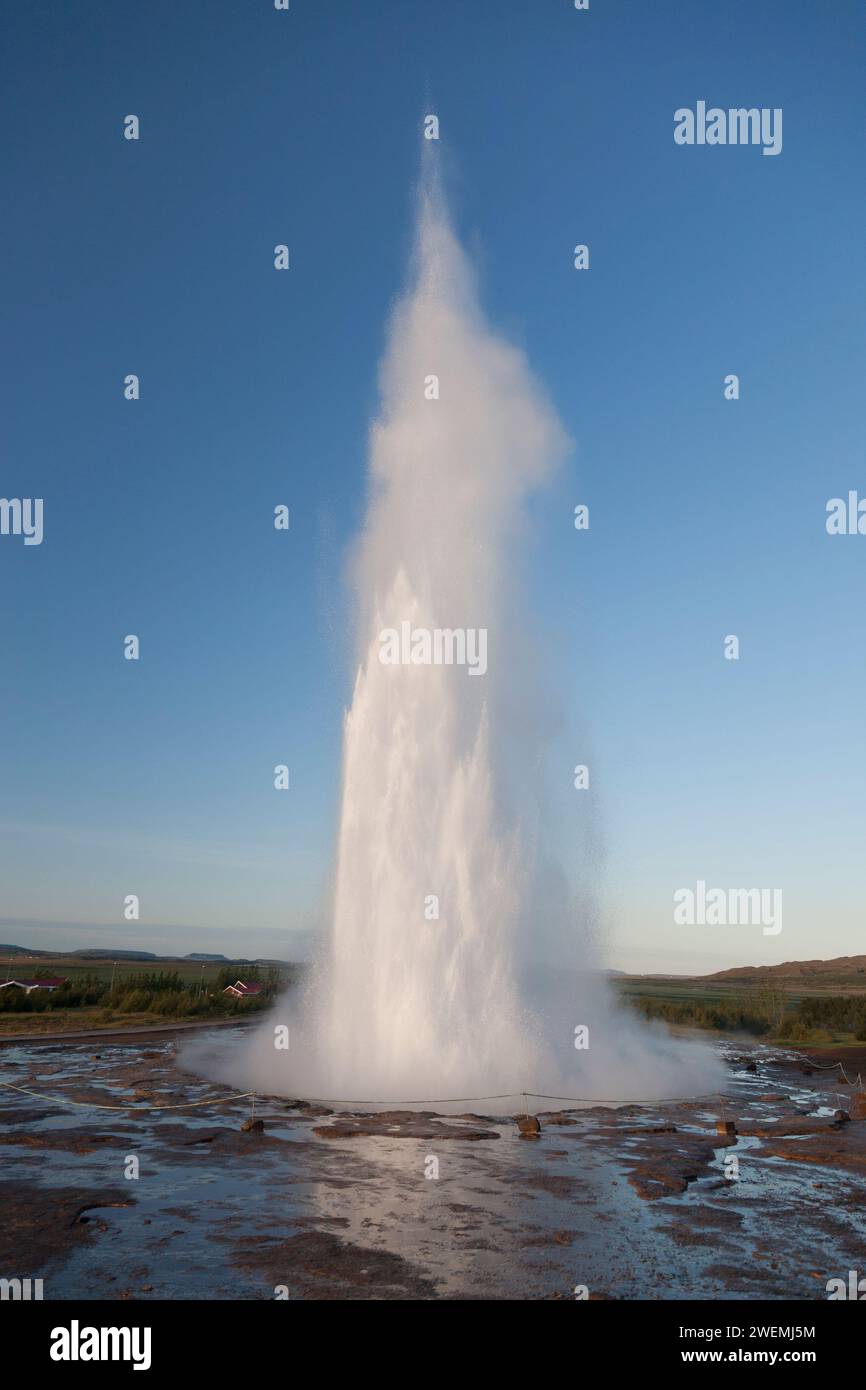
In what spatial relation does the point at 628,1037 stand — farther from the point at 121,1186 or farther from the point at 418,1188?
the point at 121,1186

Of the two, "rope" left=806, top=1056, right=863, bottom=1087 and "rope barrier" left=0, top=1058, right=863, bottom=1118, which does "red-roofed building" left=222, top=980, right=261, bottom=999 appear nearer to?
"rope" left=806, top=1056, right=863, bottom=1087

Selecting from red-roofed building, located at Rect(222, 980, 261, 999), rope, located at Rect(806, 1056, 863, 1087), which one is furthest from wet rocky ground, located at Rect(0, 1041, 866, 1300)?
red-roofed building, located at Rect(222, 980, 261, 999)

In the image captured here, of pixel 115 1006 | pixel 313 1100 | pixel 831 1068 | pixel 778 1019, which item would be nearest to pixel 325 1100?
pixel 313 1100

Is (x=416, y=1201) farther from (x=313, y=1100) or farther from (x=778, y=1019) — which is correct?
(x=778, y=1019)

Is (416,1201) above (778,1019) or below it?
above

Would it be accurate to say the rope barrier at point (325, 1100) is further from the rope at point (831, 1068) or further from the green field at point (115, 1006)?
the green field at point (115, 1006)

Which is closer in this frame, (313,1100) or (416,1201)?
(416,1201)

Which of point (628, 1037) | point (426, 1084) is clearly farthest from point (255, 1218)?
point (628, 1037)
